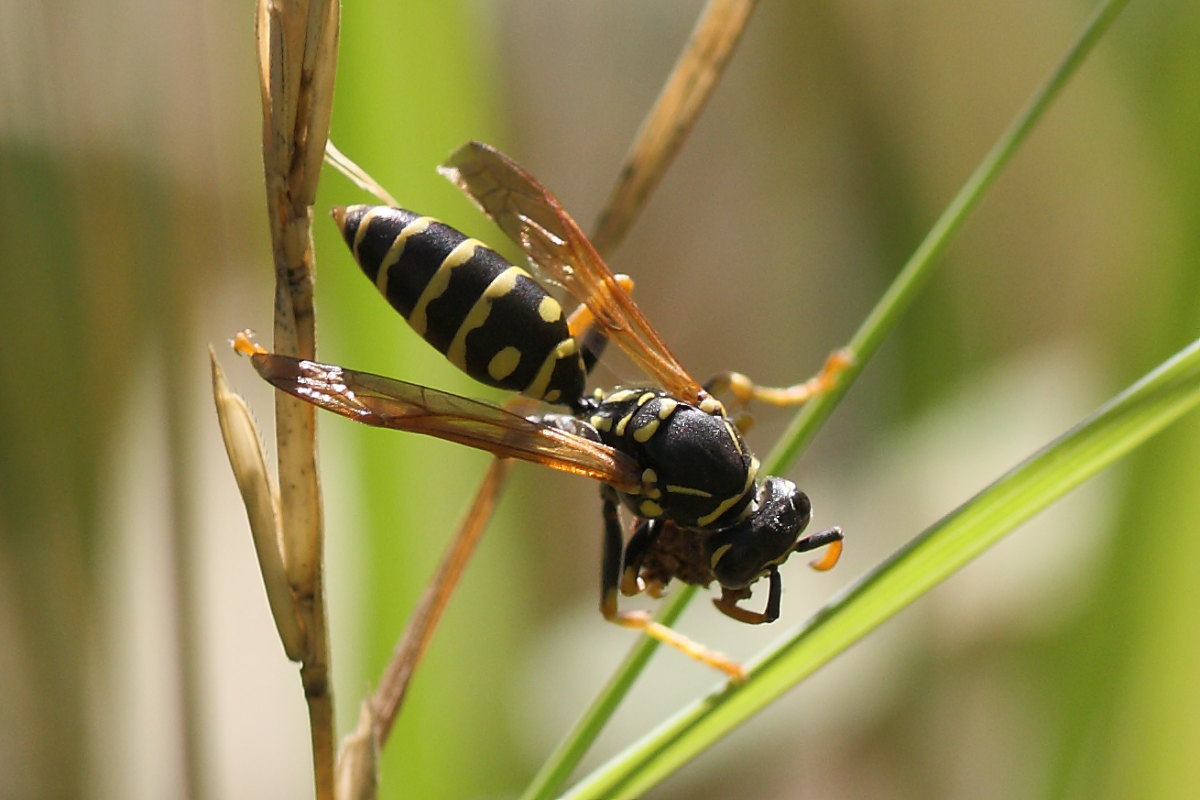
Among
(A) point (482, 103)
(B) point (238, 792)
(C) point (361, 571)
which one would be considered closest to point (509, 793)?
(C) point (361, 571)

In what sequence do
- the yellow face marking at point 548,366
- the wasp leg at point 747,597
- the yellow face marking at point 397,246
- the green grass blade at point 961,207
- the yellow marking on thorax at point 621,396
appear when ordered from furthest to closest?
the yellow marking on thorax at point 621,396 → the yellow face marking at point 548,366 → the wasp leg at point 747,597 → the yellow face marking at point 397,246 → the green grass blade at point 961,207

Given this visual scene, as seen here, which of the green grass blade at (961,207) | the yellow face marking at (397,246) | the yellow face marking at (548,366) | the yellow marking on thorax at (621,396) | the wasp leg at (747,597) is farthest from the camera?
the yellow marking on thorax at (621,396)

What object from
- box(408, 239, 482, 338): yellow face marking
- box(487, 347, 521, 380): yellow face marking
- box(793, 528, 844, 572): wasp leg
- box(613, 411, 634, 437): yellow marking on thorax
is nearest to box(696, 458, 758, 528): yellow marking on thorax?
box(793, 528, 844, 572): wasp leg

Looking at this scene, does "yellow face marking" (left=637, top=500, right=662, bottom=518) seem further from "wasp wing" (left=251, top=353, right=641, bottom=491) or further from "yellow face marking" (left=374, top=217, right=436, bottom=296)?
"yellow face marking" (left=374, top=217, right=436, bottom=296)

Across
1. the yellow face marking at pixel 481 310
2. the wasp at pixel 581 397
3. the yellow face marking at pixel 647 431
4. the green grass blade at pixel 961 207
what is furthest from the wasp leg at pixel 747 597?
the yellow face marking at pixel 481 310

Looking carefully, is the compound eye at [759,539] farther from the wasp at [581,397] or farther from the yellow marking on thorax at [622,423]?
the yellow marking on thorax at [622,423]

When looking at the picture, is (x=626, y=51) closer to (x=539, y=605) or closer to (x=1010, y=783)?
(x=539, y=605)
